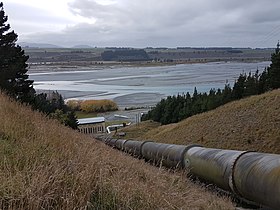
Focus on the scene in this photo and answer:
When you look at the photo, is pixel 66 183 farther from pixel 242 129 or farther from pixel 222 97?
pixel 222 97

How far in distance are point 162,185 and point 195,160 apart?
4405 mm

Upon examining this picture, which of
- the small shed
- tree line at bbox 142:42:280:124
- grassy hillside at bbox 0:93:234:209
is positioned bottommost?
the small shed

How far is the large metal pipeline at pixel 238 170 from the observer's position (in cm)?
509

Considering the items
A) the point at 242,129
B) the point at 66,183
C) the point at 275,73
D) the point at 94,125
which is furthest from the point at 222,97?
the point at 66,183

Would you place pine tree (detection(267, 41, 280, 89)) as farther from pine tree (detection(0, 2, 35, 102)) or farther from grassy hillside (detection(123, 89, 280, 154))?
pine tree (detection(0, 2, 35, 102))

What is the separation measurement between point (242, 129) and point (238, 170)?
14856 mm

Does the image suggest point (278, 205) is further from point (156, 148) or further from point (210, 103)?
point (210, 103)

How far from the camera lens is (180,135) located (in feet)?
87.5

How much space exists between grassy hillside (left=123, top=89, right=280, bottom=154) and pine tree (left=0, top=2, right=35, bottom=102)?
1292 cm

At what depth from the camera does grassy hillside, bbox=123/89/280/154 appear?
1814 centimetres

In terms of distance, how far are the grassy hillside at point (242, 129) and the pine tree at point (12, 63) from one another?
12.9m

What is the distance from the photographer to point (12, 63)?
28219 mm

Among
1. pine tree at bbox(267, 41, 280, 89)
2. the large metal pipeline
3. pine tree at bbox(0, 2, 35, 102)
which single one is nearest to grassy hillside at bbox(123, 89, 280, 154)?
the large metal pipeline

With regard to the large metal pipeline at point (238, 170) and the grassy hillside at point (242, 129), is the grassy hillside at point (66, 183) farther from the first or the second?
the grassy hillside at point (242, 129)
